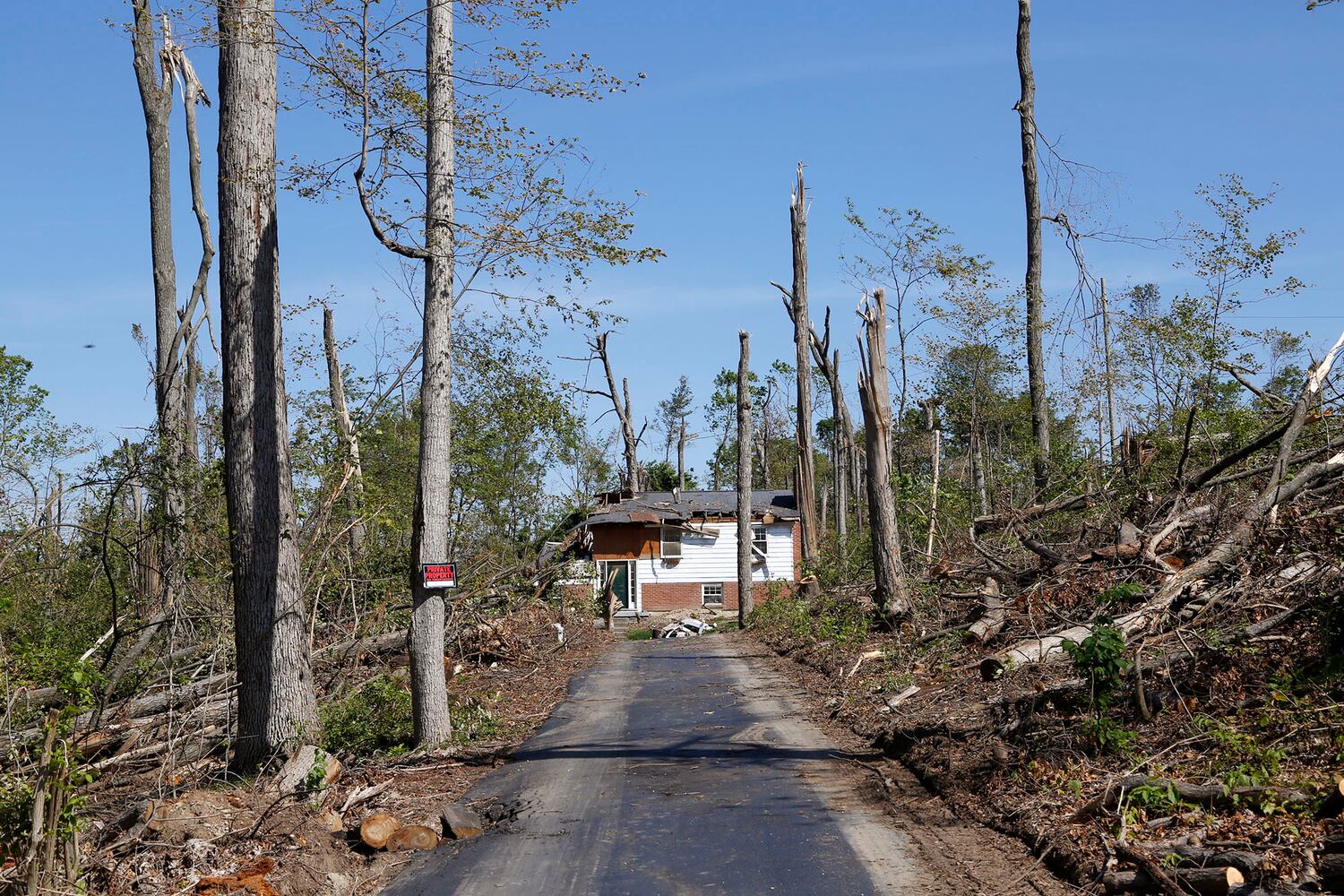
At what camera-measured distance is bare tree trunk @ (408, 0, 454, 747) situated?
11.4m

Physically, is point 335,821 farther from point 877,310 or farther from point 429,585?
point 877,310

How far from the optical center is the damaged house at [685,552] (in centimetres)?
4266

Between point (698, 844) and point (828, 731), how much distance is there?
175 inches

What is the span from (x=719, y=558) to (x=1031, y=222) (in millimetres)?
23148

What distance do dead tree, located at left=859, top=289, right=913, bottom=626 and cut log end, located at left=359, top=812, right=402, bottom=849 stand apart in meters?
10.8

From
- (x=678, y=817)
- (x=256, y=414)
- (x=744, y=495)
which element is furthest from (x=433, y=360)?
(x=744, y=495)

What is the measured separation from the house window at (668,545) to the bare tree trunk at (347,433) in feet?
52.1

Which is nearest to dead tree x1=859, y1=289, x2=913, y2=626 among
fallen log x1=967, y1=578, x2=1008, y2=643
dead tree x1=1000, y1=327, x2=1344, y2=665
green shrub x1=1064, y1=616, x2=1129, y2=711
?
fallen log x1=967, y1=578, x2=1008, y2=643

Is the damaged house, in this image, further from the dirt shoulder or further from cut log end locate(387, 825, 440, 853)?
cut log end locate(387, 825, 440, 853)

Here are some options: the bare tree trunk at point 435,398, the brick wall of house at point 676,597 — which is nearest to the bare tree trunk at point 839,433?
the brick wall of house at point 676,597

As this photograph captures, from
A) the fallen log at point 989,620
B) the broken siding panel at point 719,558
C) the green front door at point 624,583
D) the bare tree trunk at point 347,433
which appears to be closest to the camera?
the fallen log at point 989,620

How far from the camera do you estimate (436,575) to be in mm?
11352

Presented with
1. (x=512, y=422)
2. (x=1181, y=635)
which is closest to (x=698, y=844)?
(x=1181, y=635)

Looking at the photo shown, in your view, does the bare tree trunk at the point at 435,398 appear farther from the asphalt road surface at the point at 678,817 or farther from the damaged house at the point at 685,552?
the damaged house at the point at 685,552
